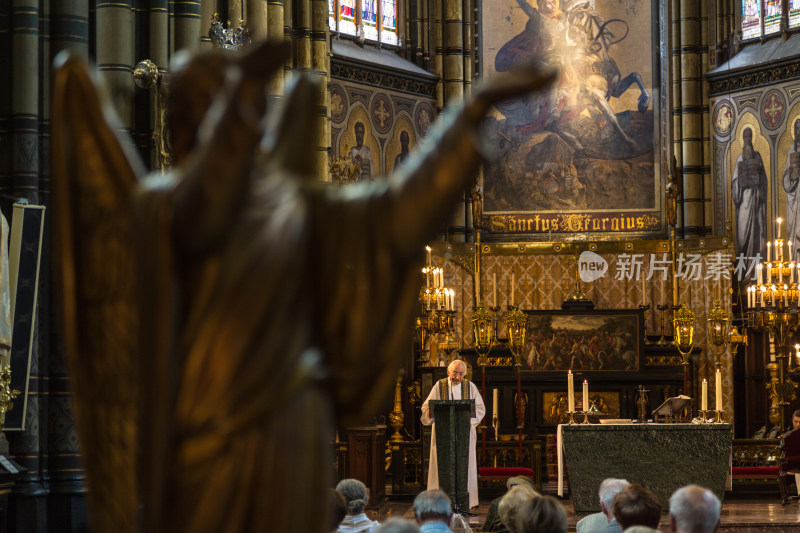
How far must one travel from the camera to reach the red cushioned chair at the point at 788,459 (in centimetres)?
1383

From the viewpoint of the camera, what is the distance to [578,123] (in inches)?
834

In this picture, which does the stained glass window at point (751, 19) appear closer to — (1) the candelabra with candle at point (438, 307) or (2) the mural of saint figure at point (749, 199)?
(2) the mural of saint figure at point (749, 199)

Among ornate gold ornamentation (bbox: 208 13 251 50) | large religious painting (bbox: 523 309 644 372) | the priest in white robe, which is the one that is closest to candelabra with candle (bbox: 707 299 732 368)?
large religious painting (bbox: 523 309 644 372)

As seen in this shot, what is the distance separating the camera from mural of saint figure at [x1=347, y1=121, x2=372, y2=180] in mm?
19697

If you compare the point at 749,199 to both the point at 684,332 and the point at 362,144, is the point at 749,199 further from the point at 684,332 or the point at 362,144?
the point at 362,144

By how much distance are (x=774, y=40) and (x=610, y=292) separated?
5173mm

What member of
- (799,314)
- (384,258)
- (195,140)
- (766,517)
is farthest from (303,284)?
(799,314)

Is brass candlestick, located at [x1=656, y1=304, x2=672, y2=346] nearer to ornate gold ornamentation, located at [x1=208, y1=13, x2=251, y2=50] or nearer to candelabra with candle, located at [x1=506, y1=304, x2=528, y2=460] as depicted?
candelabra with candle, located at [x1=506, y1=304, x2=528, y2=460]

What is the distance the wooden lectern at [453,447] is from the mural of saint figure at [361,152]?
8.89 m

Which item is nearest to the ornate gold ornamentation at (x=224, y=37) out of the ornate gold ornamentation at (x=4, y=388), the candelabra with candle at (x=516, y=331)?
the ornate gold ornamentation at (x=4, y=388)

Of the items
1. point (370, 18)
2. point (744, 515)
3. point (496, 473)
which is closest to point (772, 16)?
point (370, 18)

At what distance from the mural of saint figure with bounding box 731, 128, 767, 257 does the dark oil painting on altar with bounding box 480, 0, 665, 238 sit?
1440 millimetres

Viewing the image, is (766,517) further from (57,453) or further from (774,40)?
(774,40)

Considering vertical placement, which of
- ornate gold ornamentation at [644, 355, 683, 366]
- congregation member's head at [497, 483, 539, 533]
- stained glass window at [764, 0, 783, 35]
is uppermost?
stained glass window at [764, 0, 783, 35]
